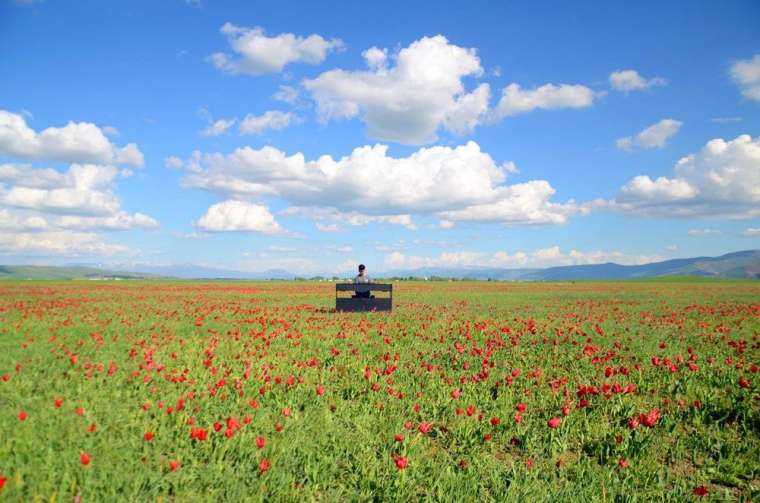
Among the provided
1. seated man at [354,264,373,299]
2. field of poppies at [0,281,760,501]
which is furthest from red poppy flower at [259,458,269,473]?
seated man at [354,264,373,299]

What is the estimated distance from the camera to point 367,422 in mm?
6230

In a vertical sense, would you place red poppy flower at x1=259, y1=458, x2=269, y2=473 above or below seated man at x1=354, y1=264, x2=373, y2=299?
below

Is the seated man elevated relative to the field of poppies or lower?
elevated

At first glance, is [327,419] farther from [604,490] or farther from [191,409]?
[604,490]

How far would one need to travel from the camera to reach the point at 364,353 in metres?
10.4

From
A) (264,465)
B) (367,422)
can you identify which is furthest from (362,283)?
(264,465)

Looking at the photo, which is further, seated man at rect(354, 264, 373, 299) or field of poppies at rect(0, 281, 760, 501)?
seated man at rect(354, 264, 373, 299)

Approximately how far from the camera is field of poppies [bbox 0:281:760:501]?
14.6 feet

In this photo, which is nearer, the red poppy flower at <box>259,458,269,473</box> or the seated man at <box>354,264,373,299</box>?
the red poppy flower at <box>259,458,269,473</box>

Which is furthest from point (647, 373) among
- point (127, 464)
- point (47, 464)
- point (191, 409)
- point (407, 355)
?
point (47, 464)

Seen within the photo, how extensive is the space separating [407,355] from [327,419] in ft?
14.1

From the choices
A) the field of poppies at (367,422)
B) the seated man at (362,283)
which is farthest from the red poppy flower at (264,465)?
the seated man at (362,283)

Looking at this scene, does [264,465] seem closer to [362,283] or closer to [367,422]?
[367,422]

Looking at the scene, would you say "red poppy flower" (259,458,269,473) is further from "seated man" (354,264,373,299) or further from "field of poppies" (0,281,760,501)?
"seated man" (354,264,373,299)
